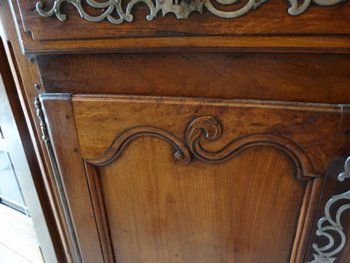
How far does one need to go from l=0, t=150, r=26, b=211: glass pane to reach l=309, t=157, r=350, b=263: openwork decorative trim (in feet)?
2.45

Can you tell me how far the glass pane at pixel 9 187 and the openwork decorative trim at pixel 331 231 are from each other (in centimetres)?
75

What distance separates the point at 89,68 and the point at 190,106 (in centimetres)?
15

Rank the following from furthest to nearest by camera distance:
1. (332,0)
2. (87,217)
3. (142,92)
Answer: (87,217), (142,92), (332,0)

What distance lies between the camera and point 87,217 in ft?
1.60

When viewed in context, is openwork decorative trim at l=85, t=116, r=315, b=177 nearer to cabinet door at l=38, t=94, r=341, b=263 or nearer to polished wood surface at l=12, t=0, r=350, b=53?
cabinet door at l=38, t=94, r=341, b=263

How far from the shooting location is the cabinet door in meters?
0.34

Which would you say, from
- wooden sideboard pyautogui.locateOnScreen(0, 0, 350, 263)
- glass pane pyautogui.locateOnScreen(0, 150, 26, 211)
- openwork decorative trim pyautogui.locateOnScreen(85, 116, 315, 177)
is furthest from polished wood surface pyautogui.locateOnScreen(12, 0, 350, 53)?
glass pane pyautogui.locateOnScreen(0, 150, 26, 211)

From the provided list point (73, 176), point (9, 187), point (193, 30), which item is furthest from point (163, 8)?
point (9, 187)

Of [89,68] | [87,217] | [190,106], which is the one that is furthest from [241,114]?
[87,217]

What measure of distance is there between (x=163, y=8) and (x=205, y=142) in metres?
0.17

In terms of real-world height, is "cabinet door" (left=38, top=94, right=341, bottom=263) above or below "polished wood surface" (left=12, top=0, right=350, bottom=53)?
below

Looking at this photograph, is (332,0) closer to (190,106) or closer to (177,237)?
(190,106)

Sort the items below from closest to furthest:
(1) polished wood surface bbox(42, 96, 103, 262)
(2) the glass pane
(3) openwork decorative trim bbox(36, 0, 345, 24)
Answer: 1. (3) openwork decorative trim bbox(36, 0, 345, 24)
2. (1) polished wood surface bbox(42, 96, 103, 262)
3. (2) the glass pane

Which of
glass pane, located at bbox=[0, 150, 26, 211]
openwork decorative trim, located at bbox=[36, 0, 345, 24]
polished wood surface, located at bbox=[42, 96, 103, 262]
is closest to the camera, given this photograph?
openwork decorative trim, located at bbox=[36, 0, 345, 24]
